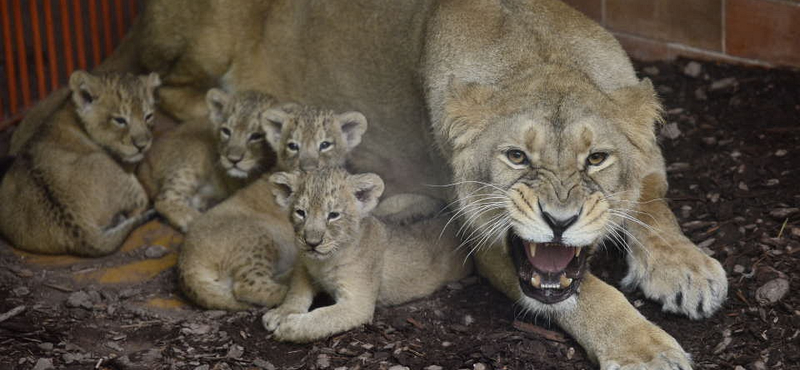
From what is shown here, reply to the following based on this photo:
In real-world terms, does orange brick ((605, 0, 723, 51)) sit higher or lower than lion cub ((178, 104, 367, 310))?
higher

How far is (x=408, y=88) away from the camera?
601 centimetres

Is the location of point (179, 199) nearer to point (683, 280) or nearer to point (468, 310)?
point (468, 310)

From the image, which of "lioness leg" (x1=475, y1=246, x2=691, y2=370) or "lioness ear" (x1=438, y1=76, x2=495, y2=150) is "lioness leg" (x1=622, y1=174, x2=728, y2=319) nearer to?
"lioness leg" (x1=475, y1=246, x2=691, y2=370)

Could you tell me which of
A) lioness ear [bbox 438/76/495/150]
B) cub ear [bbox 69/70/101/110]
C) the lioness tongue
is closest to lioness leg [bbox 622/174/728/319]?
the lioness tongue

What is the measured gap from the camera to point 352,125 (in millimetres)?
5875

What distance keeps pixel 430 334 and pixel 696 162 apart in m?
2.01

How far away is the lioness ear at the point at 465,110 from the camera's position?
480cm

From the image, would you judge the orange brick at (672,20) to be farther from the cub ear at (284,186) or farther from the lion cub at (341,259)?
the cub ear at (284,186)

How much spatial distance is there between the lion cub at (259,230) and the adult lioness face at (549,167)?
3.15ft

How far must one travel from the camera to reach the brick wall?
261 inches

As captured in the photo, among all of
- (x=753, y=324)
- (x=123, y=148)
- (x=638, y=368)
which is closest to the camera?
(x=638, y=368)

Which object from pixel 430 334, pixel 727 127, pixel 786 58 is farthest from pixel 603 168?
pixel 786 58

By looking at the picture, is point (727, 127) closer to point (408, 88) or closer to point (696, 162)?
point (696, 162)

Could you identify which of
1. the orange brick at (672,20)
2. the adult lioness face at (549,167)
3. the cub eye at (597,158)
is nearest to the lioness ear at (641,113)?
the adult lioness face at (549,167)
